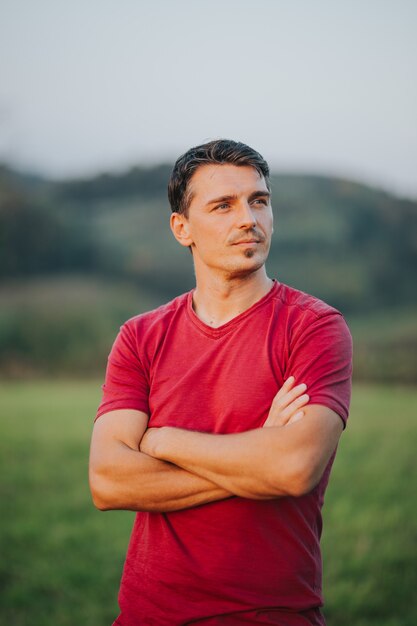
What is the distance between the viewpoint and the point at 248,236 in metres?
2.10

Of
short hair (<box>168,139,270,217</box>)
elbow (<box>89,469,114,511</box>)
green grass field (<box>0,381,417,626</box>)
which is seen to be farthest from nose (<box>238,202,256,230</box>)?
green grass field (<box>0,381,417,626</box>)

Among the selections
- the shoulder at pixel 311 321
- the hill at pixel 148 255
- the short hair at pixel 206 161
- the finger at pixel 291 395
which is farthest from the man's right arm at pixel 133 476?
the hill at pixel 148 255

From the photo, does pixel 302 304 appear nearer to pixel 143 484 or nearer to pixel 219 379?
pixel 219 379

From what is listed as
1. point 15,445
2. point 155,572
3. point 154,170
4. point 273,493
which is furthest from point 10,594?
point 154,170

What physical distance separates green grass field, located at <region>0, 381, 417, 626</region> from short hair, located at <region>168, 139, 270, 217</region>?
3141 millimetres

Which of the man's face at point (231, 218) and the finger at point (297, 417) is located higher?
the man's face at point (231, 218)

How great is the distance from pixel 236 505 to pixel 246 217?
812 millimetres

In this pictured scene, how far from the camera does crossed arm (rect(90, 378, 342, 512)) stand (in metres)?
1.86

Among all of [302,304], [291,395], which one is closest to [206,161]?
[302,304]

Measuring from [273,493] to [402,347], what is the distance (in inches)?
267

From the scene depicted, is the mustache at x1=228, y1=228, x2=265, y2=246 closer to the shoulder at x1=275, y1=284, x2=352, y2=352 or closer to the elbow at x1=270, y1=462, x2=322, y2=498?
the shoulder at x1=275, y1=284, x2=352, y2=352

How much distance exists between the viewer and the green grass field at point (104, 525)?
4.59m

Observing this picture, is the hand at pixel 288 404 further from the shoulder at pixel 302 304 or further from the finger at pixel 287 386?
the shoulder at pixel 302 304

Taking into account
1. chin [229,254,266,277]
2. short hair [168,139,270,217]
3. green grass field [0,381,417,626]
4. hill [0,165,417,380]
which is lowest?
green grass field [0,381,417,626]
